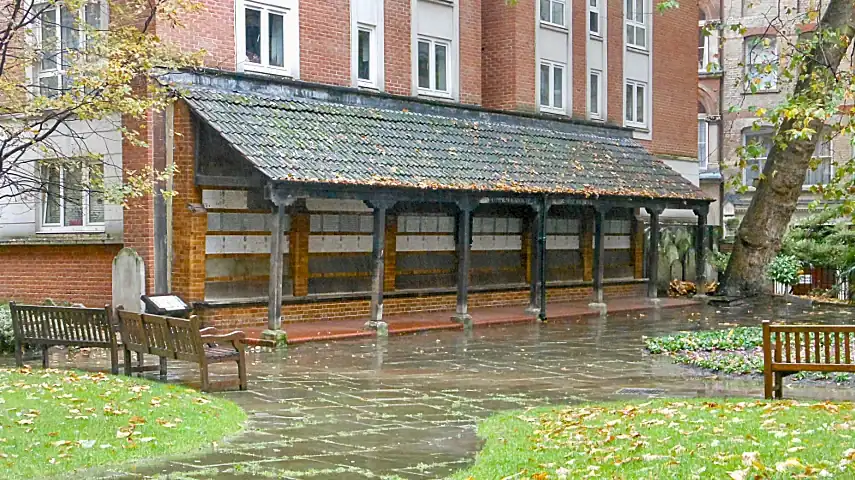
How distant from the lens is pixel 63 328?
1471 cm

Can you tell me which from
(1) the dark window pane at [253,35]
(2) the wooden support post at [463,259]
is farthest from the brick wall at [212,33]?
(2) the wooden support post at [463,259]

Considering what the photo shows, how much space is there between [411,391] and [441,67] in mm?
14122

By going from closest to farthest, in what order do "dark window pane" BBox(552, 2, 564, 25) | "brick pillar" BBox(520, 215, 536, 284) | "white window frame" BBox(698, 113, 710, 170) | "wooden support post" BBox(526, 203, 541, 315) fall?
1. "wooden support post" BBox(526, 203, 541, 315)
2. "brick pillar" BBox(520, 215, 536, 284)
3. "dark window pane" BBox(552, 2, 564, 25)
4. "white window frame" BBox(698, 113, 710, 170)

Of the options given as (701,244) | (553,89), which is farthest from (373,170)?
(701,244)

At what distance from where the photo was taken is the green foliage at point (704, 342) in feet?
59.1

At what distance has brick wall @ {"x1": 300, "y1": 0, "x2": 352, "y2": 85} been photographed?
22719 millimetres

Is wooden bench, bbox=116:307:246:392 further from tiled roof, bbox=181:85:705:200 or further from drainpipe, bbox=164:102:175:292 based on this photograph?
drainpipe, bbox=164:102:175:292

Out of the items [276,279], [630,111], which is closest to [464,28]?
[630,111]

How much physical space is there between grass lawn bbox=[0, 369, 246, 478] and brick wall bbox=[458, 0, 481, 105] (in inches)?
599

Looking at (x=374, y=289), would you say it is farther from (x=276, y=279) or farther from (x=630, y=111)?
(x=630, y=111)

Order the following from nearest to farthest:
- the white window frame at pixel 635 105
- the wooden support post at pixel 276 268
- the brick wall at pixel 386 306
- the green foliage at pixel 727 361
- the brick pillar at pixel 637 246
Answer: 1. the green foliage at pixel 727 361
2. the wooden support post at pixel 276 268
3. the brick wall at pixel 386 306
4. the brick pillar at pixel 637 246
5. the white window frame at pixel 635 105

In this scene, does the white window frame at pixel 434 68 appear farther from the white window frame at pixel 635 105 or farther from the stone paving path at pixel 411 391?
the white window frame at pixel 635 105

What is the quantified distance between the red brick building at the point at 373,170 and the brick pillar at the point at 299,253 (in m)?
0.04

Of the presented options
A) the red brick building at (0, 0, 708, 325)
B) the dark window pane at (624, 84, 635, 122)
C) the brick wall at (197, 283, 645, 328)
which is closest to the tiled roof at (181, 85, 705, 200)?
the red brick building at (0, 0, 708, 325)
